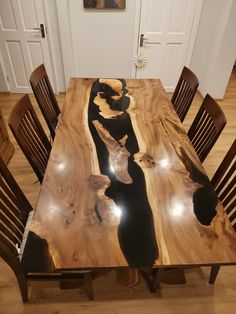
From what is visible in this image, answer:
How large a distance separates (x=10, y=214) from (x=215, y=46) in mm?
3288

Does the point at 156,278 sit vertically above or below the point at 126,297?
above

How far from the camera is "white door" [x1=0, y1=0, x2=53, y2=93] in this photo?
2924 mm

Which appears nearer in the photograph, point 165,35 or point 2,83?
point 165,35

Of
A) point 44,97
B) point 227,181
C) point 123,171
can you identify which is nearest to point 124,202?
point 123,171

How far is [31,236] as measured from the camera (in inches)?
35.5

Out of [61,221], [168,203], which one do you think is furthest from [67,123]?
[168,203]

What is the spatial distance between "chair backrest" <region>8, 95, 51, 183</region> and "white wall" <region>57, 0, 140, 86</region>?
2.16 metres

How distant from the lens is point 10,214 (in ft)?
3.77

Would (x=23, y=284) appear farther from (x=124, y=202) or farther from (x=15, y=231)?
(x=124, y=202)

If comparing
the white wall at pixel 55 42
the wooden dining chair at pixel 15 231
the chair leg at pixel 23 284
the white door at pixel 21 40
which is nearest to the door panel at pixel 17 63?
the white door at pixel 21 40

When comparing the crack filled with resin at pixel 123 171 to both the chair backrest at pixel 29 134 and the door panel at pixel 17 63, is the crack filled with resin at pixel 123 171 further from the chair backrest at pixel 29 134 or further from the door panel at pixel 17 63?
the door panel at pixel 17 63

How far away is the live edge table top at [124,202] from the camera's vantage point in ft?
2.82

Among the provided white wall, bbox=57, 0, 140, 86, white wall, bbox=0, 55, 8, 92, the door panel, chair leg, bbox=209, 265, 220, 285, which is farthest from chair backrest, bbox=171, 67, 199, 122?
white wall, bbox=0, 55, 8, 92

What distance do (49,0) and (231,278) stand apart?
3.55 meters
